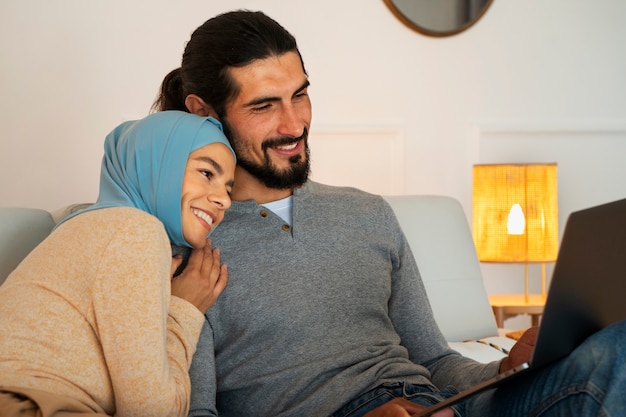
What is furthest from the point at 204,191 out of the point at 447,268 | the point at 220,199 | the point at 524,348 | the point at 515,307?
the point at 515,307

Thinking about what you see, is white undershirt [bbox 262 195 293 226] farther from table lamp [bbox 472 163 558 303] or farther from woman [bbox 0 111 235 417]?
table lamp [bbox 472 163 558 303]

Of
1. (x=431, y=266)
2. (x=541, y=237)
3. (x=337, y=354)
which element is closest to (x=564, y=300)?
A: (x=337, y=354)

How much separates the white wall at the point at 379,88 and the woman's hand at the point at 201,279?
164 centimetres

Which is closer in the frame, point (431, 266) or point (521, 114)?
point (431, 266)

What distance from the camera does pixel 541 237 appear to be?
3125mm

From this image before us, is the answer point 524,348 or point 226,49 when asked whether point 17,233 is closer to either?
point 226,49

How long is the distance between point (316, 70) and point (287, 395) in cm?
195

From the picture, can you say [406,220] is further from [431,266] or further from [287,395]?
[287,395]

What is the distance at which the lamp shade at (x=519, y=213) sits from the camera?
3.12 metres

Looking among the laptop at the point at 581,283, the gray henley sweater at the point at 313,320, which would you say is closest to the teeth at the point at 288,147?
the gray henley sweater at the point at 313,320

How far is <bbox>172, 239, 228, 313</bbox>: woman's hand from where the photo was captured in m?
1.57

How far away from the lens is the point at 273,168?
1.81 meters

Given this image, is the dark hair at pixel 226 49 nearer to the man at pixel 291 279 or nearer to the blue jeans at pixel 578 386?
the man at pixel 291 279

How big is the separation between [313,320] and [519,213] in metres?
1.59
